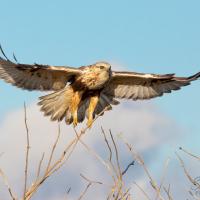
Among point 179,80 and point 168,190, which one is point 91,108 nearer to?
point 179,80

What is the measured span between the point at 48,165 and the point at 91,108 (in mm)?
7354

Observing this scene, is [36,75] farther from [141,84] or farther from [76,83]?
[141,84]

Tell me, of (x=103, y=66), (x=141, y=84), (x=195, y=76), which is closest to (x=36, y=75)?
(x=103, y=66)

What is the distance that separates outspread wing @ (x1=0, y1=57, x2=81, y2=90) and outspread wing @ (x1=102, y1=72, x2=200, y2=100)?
1.01 metres

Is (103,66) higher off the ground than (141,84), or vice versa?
(103,66)

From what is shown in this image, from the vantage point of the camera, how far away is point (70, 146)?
4117 mm

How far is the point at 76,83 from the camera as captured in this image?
10992mm

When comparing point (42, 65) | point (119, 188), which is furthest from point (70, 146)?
point (42, 65)

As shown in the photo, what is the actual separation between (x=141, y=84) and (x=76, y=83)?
5.44ft

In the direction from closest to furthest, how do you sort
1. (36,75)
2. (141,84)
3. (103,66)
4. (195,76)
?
(103,66) < (36,75) < (195,76) < (141,84)

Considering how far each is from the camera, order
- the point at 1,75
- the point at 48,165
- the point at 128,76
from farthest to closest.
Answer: the point at 128,76 < the point at 1,75 < the point at 48,165

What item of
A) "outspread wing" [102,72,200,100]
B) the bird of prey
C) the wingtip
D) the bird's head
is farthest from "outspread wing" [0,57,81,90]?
the wingtip

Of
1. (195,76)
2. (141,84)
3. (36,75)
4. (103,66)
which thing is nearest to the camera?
(103,66)

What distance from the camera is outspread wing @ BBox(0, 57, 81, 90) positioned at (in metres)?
10.6
